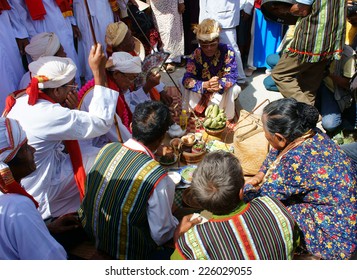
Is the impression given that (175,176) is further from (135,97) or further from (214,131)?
(135,97)

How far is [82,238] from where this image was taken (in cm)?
279

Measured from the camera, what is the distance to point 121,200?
2.24 m

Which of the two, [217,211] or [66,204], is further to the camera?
[66,204]

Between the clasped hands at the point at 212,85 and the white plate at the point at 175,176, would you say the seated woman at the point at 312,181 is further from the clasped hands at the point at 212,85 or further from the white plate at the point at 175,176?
the clasped hands at the point at 212,85

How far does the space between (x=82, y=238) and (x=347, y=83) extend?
3.65 metres

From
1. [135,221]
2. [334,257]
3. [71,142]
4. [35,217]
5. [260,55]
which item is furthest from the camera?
[260,55]

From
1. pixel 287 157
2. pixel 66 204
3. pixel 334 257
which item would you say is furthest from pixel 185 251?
pixel 66 204

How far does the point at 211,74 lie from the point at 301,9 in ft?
4.84

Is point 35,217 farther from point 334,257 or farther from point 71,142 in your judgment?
point 334,257

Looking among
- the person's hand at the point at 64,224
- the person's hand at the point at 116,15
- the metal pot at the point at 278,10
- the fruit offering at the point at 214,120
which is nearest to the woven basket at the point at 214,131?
the fruit offering at the point at 214,120

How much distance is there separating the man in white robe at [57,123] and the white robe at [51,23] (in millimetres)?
1687

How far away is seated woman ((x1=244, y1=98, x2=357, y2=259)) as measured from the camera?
7.91 ft

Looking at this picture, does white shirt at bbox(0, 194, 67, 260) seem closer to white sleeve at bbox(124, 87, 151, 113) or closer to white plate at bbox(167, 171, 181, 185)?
white plate at bbox(167, 171, 181, 185)

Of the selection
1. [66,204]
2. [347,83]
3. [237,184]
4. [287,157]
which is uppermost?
[237,184]
